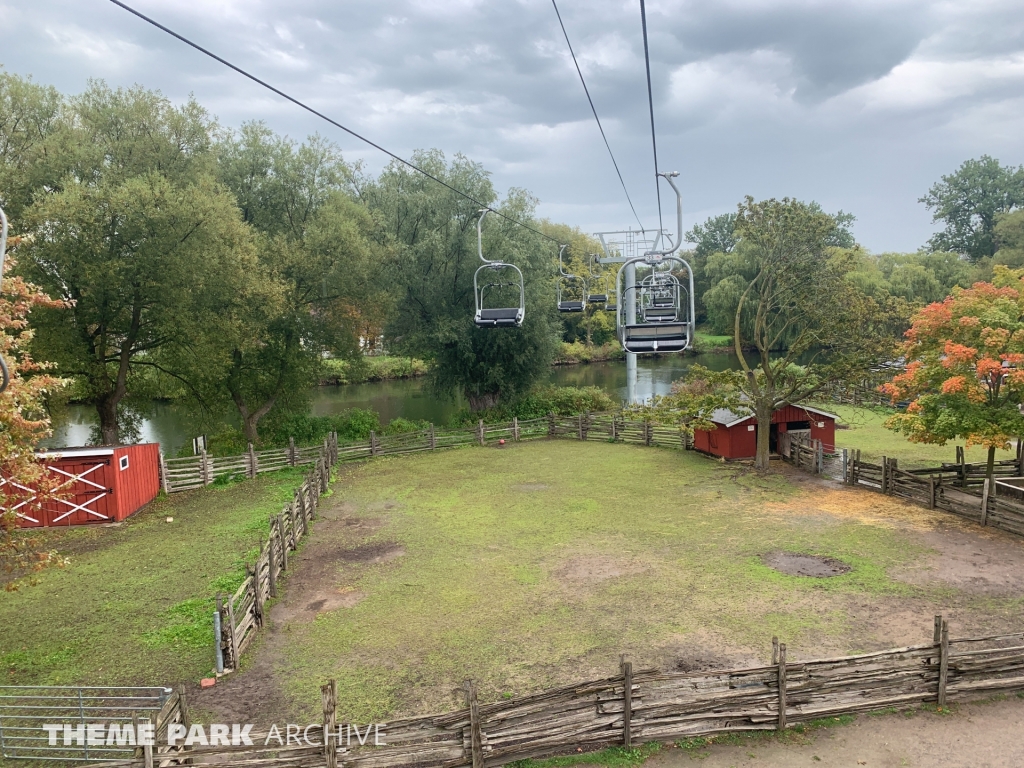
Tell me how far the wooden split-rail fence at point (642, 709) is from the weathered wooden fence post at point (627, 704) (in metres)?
0.01

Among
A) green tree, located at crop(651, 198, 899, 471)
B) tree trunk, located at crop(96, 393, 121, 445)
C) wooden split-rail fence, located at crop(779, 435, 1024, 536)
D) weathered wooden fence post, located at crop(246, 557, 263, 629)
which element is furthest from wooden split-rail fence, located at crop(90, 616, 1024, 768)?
tree trunk, located at crop(96, 393, 121, 445)

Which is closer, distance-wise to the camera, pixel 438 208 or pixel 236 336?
pixel 236 336

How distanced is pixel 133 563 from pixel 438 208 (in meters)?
22.0

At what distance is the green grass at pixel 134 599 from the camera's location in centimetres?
1028

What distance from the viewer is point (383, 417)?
40250 mm

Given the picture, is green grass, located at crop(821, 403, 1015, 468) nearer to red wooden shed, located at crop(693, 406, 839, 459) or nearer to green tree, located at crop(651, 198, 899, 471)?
red wooden shed, located at crop(693, 406, 839, 459)

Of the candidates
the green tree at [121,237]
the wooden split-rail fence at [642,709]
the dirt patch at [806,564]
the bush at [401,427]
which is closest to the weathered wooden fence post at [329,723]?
the wooden split-rail fence at [642,709]

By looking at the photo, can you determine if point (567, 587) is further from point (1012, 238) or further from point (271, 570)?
point (1012, 238)

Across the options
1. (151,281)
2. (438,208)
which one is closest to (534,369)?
(438,208)

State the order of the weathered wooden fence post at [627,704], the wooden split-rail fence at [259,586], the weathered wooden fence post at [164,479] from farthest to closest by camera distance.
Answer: the weathered wooden fence post at [164,479]
the wooden split-rail fence at [259,586]
the weathered wooden fence post at [627,704]

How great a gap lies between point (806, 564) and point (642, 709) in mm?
6977

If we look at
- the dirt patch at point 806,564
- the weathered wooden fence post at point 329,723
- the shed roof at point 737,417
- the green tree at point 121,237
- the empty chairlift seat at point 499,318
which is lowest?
the dirt patch at point 806,564

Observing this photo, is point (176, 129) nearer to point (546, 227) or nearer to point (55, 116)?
point (55, 116)

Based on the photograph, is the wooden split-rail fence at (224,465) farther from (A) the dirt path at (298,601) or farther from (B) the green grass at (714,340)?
(B) the green grass at (714,340)
